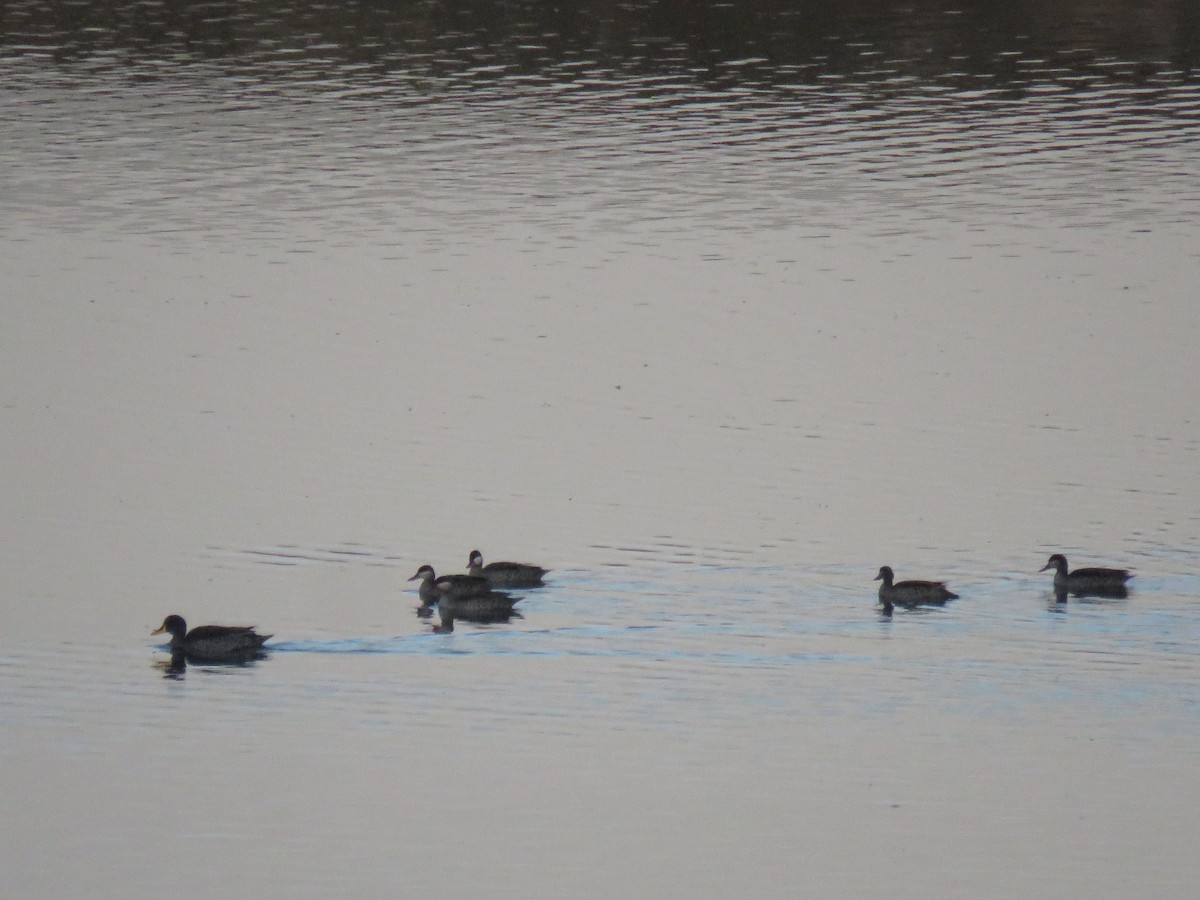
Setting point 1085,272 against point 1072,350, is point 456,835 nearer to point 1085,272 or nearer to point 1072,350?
point 1072,350

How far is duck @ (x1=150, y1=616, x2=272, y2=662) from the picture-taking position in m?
22.7

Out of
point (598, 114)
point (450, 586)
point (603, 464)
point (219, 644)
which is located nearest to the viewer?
point (219, 644)

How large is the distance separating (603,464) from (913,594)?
278 inches

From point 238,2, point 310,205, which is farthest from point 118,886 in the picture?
point 238,2

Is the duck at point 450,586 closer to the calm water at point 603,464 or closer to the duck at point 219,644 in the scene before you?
the calm water at point 603,464

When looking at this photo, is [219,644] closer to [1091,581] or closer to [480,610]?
[480,610]

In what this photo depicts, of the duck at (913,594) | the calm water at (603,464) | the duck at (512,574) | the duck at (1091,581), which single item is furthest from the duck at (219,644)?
the duck at (1091,581)

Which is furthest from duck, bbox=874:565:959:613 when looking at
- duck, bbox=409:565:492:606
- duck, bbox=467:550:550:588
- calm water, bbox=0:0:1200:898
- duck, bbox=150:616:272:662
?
duck, bbox=150:616:272:662

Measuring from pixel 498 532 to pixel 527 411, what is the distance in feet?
17.6

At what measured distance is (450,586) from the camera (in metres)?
24.4

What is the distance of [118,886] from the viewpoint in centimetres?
→ 1706

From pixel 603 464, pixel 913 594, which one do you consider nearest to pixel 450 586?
pixel 913 594

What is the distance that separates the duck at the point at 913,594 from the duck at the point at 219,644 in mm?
6386

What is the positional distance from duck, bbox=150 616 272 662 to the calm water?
10.7 inches
